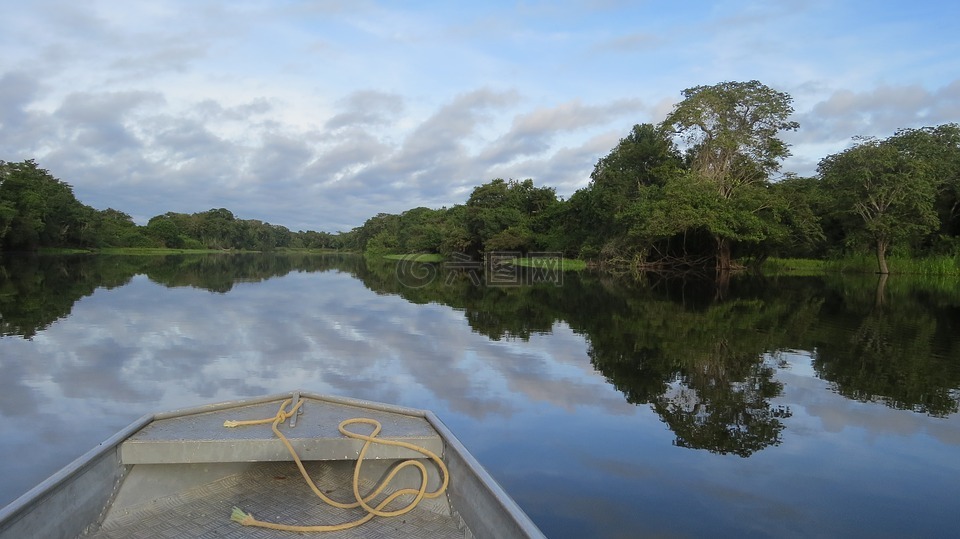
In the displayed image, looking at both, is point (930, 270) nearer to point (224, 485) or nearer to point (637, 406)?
point (637, 406)

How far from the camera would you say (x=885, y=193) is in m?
29.0

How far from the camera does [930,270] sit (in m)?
30.9

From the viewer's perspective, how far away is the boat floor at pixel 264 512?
2.98 m

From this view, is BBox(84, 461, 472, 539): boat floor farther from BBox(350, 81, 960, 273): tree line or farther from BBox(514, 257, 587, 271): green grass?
BBox(514, 257, 587, 271): green grass

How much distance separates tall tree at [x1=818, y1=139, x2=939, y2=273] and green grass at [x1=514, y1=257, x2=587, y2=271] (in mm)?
15312

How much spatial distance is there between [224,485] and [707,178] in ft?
100

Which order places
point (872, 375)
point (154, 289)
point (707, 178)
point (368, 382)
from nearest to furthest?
point (368, 382), point (872, 375), point (154, 289), point (707, 178)

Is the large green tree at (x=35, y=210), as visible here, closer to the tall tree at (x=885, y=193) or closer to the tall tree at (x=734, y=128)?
the tall tree at (x=734, y=128)

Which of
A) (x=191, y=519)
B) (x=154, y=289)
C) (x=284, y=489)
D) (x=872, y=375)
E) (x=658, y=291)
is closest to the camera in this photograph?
(x=191, y=519)

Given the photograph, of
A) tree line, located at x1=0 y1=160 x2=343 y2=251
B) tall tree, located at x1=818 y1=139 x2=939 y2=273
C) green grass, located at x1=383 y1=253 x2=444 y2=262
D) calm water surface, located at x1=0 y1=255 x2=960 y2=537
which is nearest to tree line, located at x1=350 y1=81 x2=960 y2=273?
tall tree, located at x1=818 y1=139 x2=939 y2=273

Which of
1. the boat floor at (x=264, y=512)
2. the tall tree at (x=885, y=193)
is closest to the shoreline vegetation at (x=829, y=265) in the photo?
the tall tree at (x=885, y=193)

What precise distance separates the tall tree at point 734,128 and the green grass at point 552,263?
10424mm

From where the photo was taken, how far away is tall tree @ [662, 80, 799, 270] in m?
29.5

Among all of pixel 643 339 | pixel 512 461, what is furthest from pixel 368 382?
pixel 643 339
